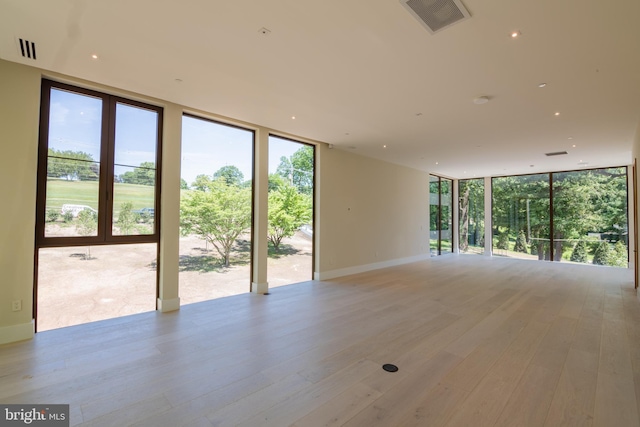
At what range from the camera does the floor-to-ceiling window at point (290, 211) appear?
18.4 feet

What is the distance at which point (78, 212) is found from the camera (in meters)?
3.55

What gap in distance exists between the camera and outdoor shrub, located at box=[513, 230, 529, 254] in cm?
995

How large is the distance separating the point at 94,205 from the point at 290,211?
327 cm

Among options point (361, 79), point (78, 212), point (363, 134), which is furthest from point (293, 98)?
point (78, 212)

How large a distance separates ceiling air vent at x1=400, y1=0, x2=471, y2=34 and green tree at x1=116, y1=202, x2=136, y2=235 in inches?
158

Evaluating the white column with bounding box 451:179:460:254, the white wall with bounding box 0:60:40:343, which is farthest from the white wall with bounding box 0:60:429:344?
the white column with bounding box 451:179:460:254

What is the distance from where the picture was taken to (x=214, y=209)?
191 inches

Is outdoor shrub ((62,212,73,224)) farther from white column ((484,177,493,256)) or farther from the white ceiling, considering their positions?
white column ((484,177,493,256))

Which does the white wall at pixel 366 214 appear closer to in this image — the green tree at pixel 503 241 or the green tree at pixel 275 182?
the green tree at pixel 275 182

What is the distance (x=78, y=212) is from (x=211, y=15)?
2.95 meters

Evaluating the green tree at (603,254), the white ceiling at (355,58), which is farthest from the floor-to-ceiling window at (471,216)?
the white ceiling at (355,58)

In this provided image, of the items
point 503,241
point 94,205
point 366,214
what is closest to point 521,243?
point 503,241

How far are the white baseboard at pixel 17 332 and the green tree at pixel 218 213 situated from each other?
1.97 metres

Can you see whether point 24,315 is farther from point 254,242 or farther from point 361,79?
point 361,79
